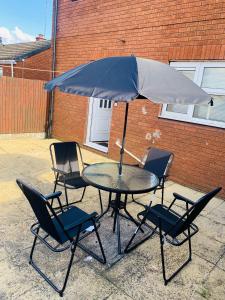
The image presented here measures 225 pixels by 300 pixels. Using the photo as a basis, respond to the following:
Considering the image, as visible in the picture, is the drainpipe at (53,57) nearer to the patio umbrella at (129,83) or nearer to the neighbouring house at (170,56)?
the neighbouring house at (170,56)

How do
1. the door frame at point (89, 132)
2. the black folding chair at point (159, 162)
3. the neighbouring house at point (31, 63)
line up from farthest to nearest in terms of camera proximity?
1. the neighbouring house at point (31, 63)
2. the door frame at point (89, 132)
3. the black folding chair at point (159, 162)

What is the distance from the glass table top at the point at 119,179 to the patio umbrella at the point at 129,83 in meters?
0.99

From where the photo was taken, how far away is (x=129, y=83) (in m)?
2.27

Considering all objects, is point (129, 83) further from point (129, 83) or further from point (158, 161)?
point (158, 161)

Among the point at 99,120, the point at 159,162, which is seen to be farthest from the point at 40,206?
the point at 99,120

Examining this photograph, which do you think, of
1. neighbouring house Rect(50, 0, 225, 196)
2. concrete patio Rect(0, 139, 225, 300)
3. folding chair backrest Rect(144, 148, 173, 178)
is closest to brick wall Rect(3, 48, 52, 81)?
neighbouring house Rect(50, 0, 225, 196)

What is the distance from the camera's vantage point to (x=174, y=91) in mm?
2508

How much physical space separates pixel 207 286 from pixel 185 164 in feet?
9.89

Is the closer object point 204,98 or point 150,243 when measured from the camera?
point 204,98

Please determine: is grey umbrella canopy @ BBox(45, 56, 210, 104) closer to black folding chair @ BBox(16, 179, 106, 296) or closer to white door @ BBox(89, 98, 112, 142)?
black folding chair @ BBox(16, 179, 106, 296)

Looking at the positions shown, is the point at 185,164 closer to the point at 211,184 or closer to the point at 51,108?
the point at 211,184

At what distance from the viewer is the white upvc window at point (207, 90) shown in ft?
15.5

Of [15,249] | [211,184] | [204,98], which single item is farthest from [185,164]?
[15,249]

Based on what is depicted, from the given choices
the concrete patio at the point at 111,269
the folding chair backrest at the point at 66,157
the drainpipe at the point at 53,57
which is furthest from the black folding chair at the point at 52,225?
the drainpipe at the point at 53,57
